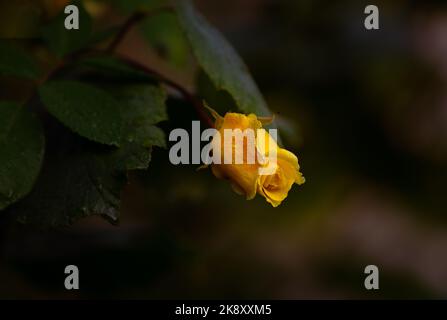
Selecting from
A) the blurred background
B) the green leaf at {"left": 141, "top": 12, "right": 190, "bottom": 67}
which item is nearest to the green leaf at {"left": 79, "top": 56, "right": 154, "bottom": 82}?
the green leaf at {"left": 141, "top": 12, "right": 190, "bottom": 67}

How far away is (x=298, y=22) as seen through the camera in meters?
1.56

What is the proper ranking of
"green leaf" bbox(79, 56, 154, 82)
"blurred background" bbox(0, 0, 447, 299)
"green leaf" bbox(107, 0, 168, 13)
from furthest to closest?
"blurred background" bbox(0, 0, 447, 299), "green leaf" bbox(107, 0, 168, 13), "green leaf" bbox(79, 56, 154, 82)

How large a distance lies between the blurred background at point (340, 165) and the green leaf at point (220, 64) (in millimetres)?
577

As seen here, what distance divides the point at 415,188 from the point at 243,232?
37 cm

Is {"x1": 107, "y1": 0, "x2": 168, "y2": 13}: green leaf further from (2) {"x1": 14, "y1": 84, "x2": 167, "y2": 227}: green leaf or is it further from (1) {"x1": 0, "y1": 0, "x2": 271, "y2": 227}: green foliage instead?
(2) {"x1": 14, "y1": 84, "x2": 167, "y2": 227}: green leaf

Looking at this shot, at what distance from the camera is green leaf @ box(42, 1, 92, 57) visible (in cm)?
75

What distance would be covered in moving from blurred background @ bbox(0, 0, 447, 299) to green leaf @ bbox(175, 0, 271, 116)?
58 centimetres

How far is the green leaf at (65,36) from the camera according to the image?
29.7 inches

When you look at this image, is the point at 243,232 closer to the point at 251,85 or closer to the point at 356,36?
the point at 356,36

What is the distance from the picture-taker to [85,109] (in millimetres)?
660

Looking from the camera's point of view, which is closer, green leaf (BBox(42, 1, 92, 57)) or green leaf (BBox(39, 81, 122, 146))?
green leaf (BBox(39, 81, 122, 146))

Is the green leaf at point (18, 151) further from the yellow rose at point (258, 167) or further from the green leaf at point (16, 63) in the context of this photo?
the yellow rose at point (258, 167)

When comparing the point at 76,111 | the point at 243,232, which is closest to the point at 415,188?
the point at 243,232
